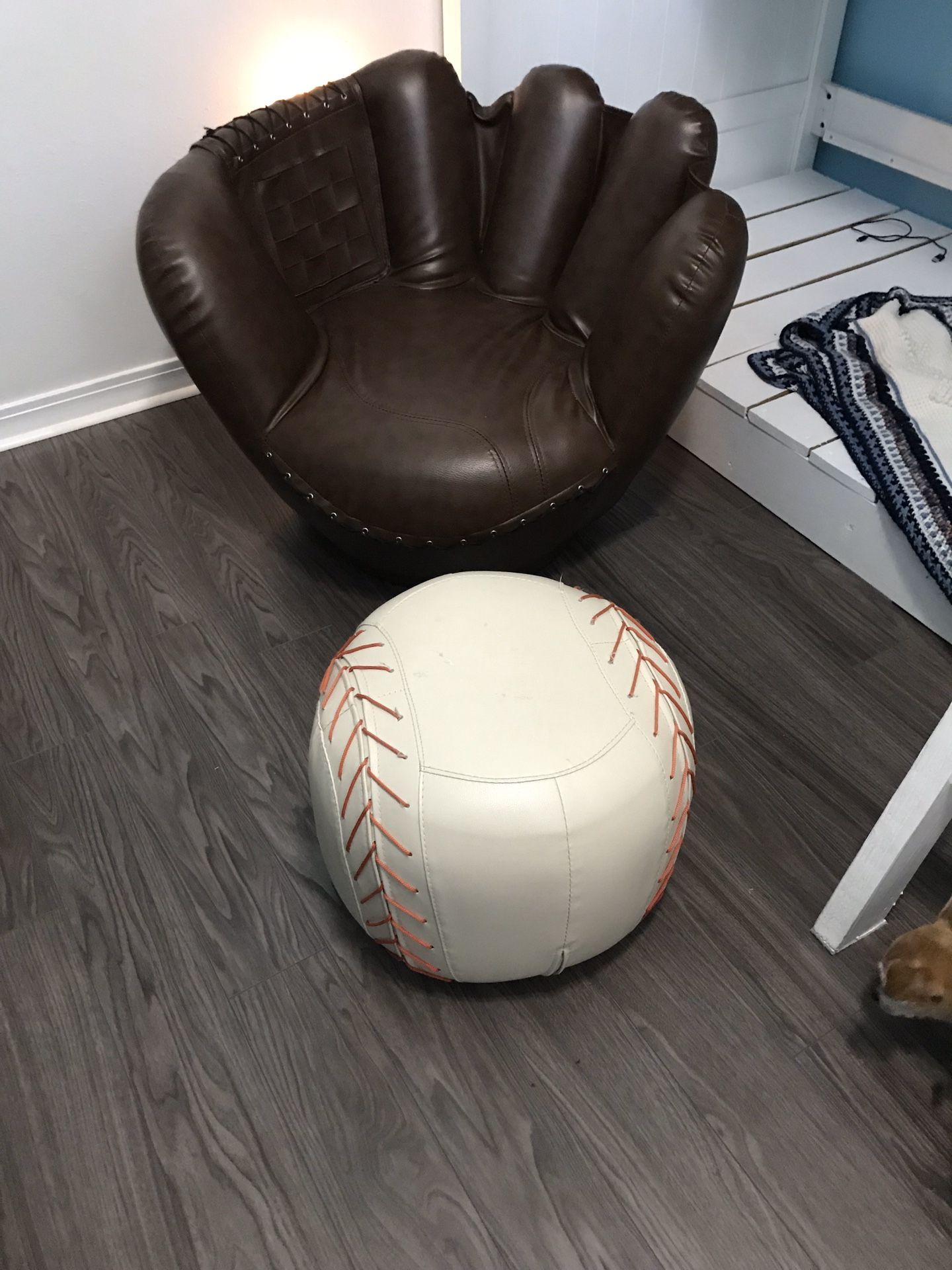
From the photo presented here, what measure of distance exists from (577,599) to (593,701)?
0.61 feet

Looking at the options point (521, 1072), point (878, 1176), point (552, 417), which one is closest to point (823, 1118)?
point (878, 1176)

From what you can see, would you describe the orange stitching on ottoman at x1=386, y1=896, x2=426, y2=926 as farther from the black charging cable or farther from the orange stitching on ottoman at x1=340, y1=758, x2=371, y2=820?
the black charging cable

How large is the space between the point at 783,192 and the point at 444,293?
128 cm

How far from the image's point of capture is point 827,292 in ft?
7.79

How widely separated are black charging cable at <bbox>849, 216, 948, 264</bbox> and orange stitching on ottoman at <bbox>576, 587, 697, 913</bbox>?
171 centimetres

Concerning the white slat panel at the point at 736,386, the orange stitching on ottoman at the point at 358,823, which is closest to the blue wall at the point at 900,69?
the white slat panel at the point at 736,386

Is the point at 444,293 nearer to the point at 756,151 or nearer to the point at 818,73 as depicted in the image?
the point at 756,151

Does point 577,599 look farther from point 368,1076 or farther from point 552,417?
point 368,1076

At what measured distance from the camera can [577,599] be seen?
1352mm

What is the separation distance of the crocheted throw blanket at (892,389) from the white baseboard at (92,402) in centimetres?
130

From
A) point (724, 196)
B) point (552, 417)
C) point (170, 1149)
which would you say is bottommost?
point (170, 1149)

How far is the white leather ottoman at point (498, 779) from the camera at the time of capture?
3.77 feet

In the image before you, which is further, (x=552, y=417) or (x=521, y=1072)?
(x=552, y=417)

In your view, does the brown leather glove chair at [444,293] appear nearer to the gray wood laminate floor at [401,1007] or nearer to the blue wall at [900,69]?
the gray wood laminate floor at [401,1007]
